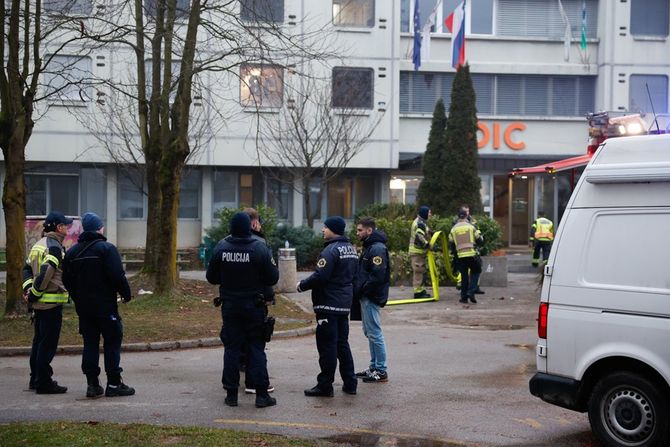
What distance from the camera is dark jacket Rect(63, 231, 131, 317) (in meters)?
8.73

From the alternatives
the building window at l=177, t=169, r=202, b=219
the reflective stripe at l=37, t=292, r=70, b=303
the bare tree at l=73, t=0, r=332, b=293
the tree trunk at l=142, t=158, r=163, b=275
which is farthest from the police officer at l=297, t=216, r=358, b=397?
the building window at l=177, t=169, r=202, b=219

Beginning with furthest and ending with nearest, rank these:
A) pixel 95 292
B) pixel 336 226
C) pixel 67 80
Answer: pixel 67 80 < pixel 336 226 < pixel 95 292

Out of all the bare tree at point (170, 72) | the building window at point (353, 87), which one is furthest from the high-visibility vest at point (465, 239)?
the building window at point (353, 87)

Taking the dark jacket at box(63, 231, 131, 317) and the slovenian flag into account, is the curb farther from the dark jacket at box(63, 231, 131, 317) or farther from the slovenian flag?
the slovenian flag

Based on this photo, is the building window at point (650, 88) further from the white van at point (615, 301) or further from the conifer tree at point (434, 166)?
the white van at point (615, 301)

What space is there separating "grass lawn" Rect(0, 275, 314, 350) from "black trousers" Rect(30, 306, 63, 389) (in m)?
3.06

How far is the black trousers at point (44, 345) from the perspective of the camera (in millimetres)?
9070

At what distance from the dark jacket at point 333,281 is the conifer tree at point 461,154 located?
1624cm

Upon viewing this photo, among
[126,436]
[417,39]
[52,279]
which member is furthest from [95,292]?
[417,39]

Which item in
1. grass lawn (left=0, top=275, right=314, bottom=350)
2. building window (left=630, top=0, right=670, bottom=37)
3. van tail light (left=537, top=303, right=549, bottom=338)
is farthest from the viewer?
building window (left=630, top=0, right=670, bottom=37)

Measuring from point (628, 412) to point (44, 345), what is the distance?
580cm

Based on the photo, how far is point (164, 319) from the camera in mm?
14648

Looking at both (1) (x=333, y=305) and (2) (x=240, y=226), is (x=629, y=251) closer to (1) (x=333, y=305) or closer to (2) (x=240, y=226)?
Answer: (1) (x=333, y=305)

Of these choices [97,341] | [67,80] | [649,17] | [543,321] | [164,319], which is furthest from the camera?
[649,17]
